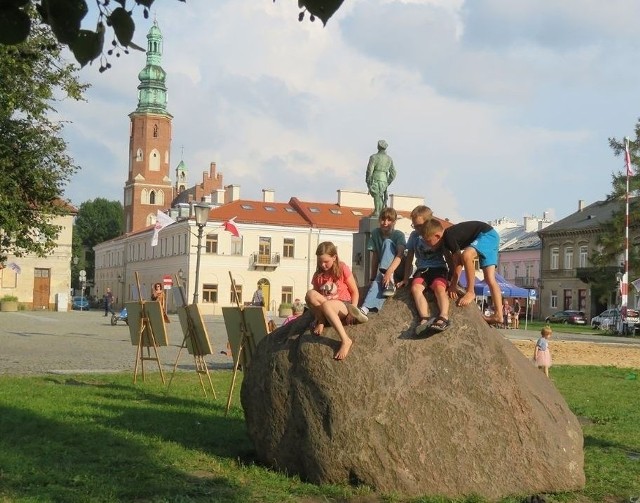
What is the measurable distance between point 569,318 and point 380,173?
48624 mm

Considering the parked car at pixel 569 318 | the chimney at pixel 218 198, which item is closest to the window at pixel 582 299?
the parked car at pixel 569 318

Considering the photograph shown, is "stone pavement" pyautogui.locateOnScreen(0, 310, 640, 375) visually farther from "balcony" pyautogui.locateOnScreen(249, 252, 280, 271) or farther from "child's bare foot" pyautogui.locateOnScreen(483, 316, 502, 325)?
"balcony" pyautogui.locateOnScreen(249, 252, 280, 271)

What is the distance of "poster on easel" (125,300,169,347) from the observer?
13.6 meters

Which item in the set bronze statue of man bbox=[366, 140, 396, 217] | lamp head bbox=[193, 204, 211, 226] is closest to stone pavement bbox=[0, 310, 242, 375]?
lamp head bbox=[193, 204, 211, 226]

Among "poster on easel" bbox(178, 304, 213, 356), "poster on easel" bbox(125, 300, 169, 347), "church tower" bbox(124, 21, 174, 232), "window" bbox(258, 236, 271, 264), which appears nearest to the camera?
"poster on easel" bbox(178, 304, 213, 356)

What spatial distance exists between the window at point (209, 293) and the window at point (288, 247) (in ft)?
22.1

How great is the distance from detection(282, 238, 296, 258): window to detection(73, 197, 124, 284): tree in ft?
143

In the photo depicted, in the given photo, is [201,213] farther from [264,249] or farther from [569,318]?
[569,318]

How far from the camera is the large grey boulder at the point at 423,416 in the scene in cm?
636

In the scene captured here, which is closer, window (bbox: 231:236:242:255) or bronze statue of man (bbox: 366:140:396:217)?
bronze statue of man (bbox: 366:140:396:217)

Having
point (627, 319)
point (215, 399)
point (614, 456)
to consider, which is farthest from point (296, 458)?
point (627, 319)

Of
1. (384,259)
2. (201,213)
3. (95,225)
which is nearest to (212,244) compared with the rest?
(201,213)

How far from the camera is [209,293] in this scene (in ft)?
221

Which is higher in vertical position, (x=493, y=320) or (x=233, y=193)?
(x=233, y=193)
